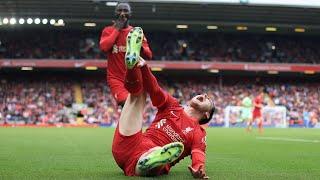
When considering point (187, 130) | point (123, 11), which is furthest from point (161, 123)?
point (123, 11)

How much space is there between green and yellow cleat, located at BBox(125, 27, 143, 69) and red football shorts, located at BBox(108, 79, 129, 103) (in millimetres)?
1772

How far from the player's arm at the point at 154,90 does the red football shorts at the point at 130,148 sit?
43 cm

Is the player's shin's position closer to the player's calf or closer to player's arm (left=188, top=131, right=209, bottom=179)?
the player's calf

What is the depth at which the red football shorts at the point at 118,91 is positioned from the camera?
24.0ft

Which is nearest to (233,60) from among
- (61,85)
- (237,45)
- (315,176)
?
(237,45)

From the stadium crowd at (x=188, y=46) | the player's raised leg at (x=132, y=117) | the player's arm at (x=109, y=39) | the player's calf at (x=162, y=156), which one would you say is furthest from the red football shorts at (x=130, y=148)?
the stadium crowd at (x=188, y=46)

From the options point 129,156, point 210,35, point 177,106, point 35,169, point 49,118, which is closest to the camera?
point 129,156

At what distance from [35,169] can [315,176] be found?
3419mm

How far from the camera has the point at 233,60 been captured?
1874 inches

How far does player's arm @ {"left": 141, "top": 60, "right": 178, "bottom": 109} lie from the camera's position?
18.5ft

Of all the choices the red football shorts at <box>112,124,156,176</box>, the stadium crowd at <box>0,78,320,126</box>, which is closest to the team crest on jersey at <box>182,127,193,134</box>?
the red football shorts at <box>112,124,156,176</box>

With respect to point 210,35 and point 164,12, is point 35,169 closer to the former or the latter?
point 164,12

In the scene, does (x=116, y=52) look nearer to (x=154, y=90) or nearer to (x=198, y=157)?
(x=154, y=90)

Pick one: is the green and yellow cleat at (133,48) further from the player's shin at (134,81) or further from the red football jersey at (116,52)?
the red football jersey at (116,52)
